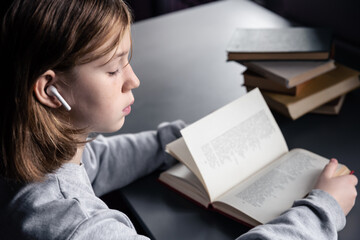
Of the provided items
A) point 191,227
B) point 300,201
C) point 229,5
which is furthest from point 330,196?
point 229,5

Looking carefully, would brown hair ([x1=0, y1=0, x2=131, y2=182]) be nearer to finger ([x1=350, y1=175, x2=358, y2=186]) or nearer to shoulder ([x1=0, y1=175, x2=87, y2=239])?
shoulder ([x1=0, y1=175, x2=87, y2=239])

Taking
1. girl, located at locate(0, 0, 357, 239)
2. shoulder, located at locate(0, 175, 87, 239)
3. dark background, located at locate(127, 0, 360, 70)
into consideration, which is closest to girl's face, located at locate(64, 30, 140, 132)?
girl, located at locate(0, 0, 357, 239)

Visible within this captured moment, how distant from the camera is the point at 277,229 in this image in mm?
800

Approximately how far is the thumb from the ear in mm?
511

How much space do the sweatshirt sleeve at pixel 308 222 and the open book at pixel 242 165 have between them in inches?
1.4

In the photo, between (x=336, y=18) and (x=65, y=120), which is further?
(x=336, y=18)

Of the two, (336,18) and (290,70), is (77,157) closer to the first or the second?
(290,70)

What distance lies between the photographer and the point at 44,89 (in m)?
0.79

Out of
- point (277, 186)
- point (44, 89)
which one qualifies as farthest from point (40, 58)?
point (277, 186)

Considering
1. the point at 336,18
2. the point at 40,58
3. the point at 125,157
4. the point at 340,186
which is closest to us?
the point at 40,58

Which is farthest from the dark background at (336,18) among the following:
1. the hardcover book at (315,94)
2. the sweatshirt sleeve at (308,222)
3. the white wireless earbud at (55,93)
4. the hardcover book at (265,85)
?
the white wireless earbud at (55,93)

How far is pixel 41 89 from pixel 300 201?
1.60 ft

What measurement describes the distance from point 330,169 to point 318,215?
0.11m

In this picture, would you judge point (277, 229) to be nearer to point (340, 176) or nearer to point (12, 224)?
point (340, 176)
